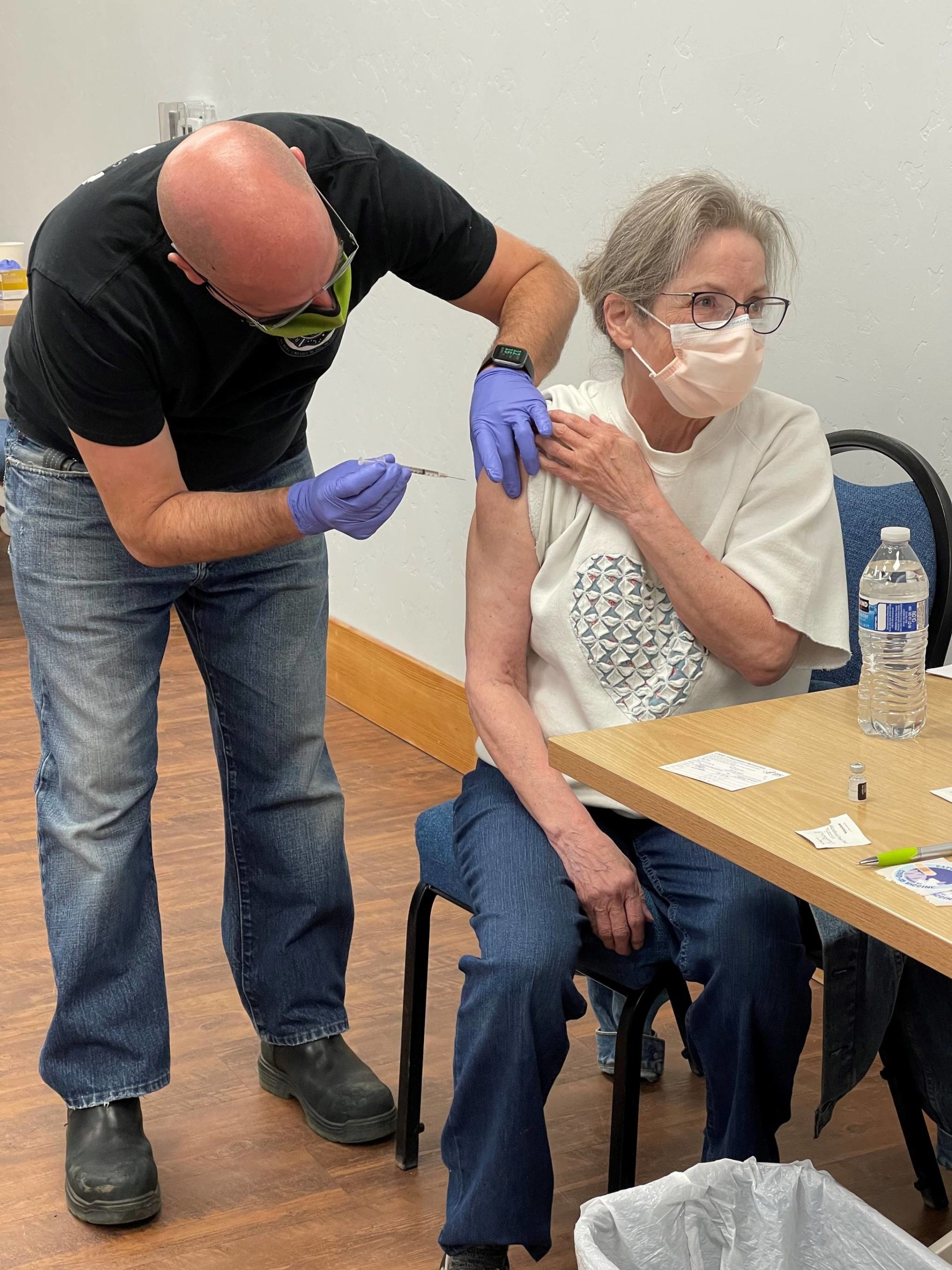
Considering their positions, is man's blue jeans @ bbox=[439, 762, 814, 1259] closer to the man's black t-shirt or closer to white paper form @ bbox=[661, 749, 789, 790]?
white paper form @ bbox=[661, 749, 789, 790]

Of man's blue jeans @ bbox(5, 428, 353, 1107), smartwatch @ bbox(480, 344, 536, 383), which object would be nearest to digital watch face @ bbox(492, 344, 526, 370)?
smartwatch @ bbox(480, 344, 536, 383)

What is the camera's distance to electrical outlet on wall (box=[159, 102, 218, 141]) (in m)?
4.15

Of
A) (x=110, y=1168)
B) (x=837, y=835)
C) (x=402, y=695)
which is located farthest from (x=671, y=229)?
(x=402, y=695)

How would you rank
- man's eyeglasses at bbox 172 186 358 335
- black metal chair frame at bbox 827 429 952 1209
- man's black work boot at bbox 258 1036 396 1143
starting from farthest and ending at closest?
man's black work boot at bbox 258 1036 396 1143
black metal chair frame at bbox 827 429 952 1209
man's eyeglasses at bbox 172 186 358 335

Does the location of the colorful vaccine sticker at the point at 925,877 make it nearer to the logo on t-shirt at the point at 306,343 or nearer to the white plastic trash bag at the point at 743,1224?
the white plastic trash bag at the point at 743,1224

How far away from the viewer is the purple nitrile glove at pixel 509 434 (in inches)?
64.9

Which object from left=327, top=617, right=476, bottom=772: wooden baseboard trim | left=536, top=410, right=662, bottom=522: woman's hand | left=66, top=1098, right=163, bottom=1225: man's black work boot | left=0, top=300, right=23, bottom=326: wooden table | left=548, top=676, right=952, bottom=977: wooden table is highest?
left=0, top=300, right=23, bottom=326: wooden table

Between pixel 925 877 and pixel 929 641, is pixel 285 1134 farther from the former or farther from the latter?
pixel 925 877

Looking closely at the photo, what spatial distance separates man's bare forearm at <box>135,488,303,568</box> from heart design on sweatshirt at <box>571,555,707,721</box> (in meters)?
0.34

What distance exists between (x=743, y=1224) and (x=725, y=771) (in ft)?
1.32

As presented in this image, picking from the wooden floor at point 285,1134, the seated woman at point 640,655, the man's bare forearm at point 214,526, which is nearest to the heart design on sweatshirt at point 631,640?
the seated woman at point 640,655

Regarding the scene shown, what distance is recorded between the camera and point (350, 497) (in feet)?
5.16

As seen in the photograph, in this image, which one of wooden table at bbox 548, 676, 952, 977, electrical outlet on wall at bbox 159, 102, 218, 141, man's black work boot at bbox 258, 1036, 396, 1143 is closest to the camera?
wooden table at bbox 548, 676, 952, 977

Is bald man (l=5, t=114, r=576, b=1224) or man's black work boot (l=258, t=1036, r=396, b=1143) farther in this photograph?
man's black work boot (l=258, t=1036, r=396, b=1143)
